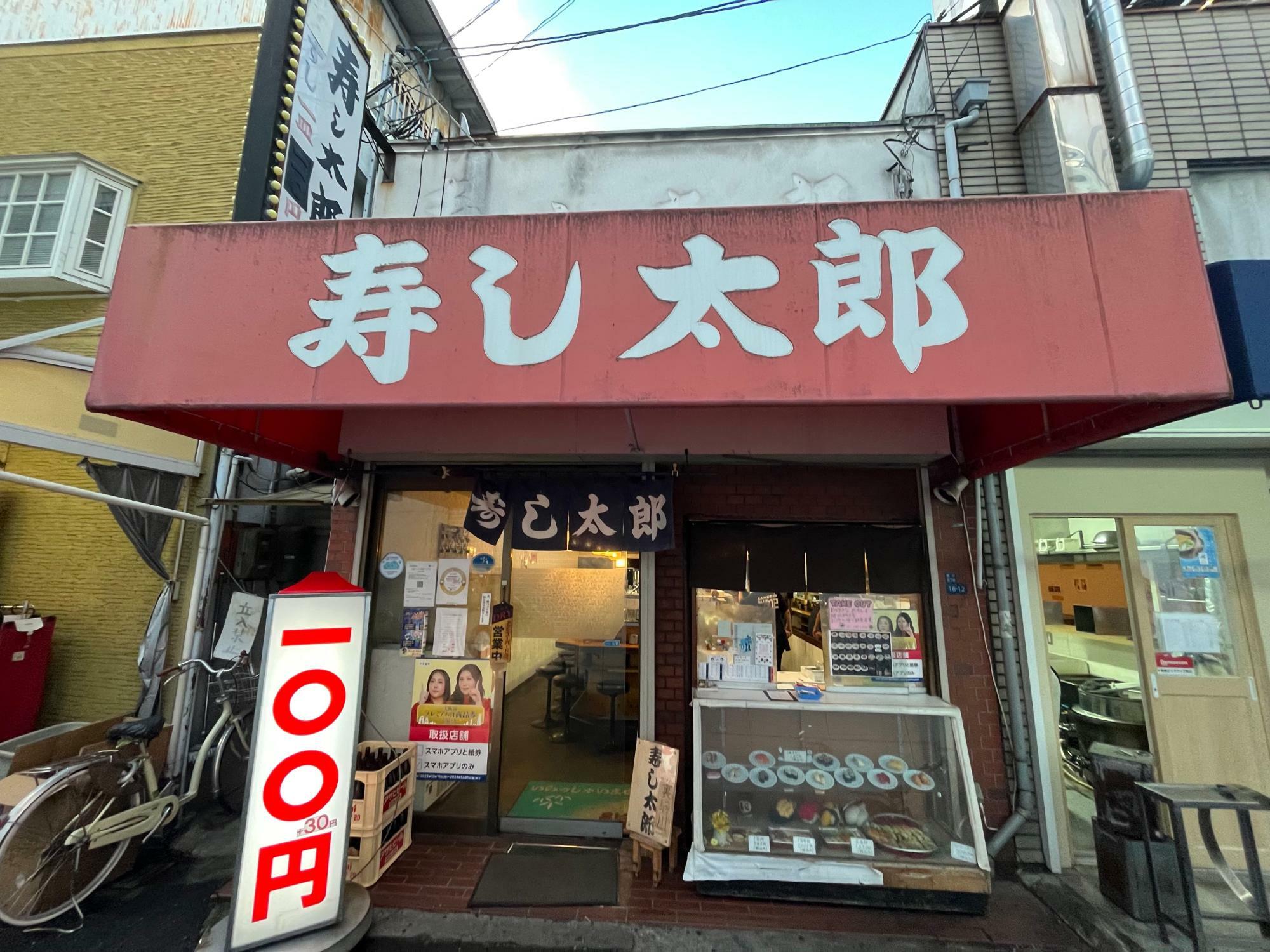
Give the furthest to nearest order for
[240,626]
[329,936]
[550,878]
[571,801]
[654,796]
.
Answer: [240,626], [571,801], [654,796], [550,878], [329,936]

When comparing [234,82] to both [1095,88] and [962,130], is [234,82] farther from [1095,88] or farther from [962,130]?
[1095,88]

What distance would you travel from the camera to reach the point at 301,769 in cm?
356

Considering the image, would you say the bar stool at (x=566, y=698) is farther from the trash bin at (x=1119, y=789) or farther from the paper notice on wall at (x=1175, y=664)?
the paper notice on wall at (x=1175, y=664)

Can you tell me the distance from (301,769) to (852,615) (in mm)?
4651

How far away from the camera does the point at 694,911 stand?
4.05 meters

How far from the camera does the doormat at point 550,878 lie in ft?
13.5

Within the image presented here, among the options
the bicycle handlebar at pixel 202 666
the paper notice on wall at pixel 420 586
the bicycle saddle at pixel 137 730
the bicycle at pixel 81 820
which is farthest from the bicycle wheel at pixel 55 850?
the paper notice on wall at pixel 420 586

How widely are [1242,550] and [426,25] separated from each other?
578 inches

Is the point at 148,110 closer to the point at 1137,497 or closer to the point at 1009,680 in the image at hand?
the point at 1009,680

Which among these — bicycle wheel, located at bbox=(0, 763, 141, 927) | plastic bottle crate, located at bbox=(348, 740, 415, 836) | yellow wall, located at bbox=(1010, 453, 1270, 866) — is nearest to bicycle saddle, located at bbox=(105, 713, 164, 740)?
bicycle wheel, located at bbox=(0, 763, 141, 927)

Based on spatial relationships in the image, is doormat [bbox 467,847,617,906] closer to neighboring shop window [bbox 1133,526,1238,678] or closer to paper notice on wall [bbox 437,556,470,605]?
paper notice on wall [bbox 437,556,470,605]

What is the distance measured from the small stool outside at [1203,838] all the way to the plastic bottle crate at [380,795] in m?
5.94

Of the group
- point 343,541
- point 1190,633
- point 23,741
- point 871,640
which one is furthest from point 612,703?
point 1190,633

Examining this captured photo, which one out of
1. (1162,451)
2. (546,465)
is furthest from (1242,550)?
(546,465)
